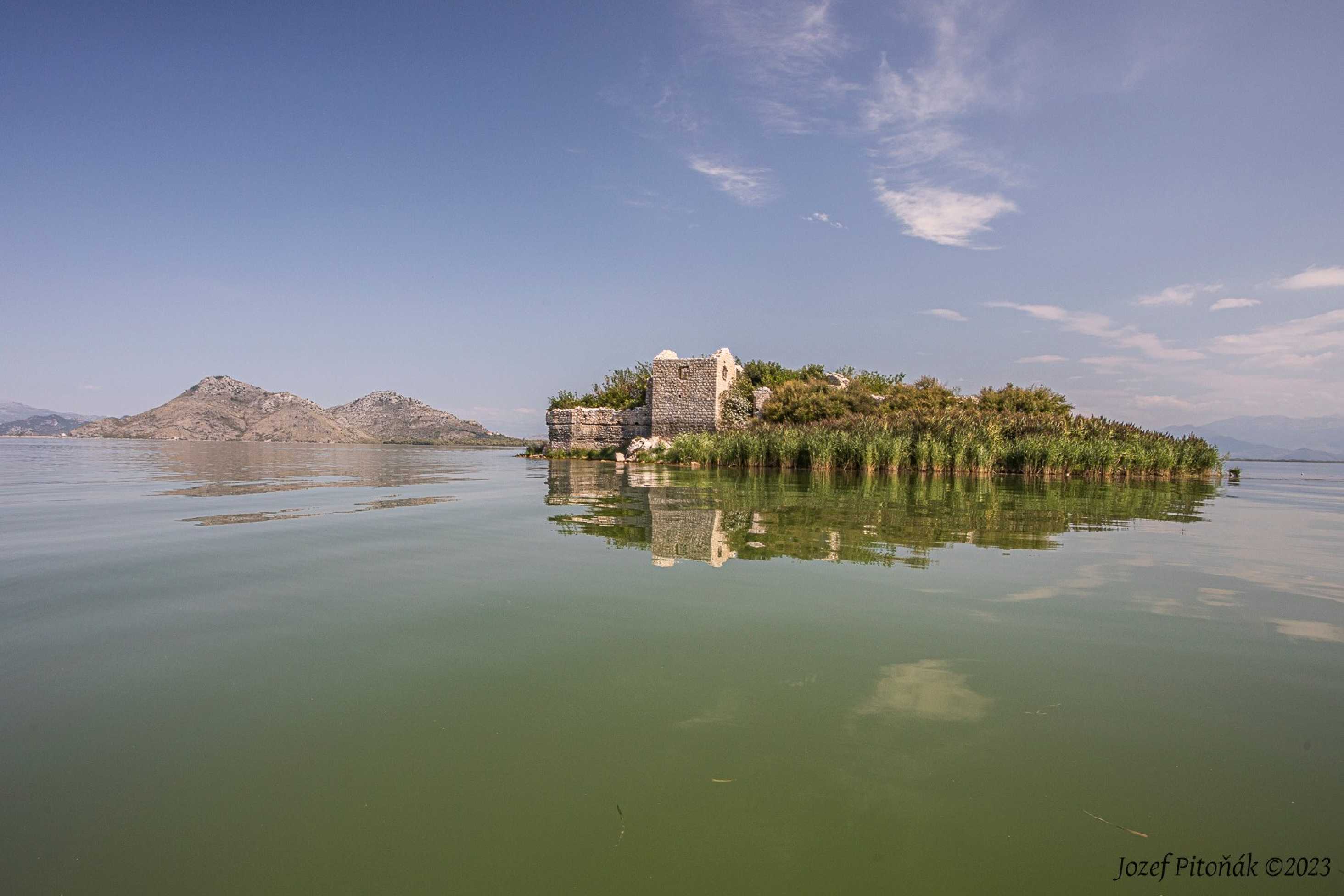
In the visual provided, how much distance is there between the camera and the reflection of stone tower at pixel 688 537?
203 inches

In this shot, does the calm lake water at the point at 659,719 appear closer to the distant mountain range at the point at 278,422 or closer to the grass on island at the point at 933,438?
the grass on island at the point at 933,438

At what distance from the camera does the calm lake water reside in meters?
1.57

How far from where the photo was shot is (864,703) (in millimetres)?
2373

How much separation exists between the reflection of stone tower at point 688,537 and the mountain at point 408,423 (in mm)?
70120

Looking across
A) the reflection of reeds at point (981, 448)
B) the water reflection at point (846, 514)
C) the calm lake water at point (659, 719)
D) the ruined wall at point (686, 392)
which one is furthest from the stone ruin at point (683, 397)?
the calm lake water at point (659, 719)

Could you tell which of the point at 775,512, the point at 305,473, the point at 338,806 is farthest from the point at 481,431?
the point at 338,806

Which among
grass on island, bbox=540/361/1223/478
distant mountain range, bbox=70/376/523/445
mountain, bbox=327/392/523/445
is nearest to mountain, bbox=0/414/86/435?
distant mountain range, bbox=70/376/523/445

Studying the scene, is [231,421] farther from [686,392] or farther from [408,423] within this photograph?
[686,392]

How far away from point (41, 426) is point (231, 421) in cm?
5232

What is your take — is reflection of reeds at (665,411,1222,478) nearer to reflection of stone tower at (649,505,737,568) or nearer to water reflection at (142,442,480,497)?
water reflection at (142,442,480,497)

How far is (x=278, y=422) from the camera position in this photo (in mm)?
74562

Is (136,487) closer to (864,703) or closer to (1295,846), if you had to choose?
(864,703)

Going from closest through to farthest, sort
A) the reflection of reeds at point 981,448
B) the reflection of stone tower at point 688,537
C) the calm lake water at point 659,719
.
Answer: the calm lake water at point 659,719 → the reflection of stone tower at point 688,537 → the reflection of reeds at point 981,448

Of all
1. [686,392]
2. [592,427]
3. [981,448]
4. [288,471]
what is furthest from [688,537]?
[592,427]
